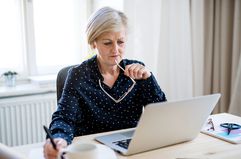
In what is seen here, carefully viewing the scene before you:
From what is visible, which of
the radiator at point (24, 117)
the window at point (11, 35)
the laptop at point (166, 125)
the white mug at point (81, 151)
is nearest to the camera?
the white mug at point (81, 151)

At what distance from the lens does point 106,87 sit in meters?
1.54

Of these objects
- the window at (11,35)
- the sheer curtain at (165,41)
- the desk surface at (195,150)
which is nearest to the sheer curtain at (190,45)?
the sheer curtain at (165,41)

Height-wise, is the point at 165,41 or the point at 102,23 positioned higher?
the point at 102,23

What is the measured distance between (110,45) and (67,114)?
1.18ft

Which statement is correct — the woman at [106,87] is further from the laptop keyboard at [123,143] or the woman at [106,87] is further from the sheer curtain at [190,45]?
the sheer curtain at [190,45]

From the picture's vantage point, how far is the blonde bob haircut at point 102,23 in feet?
4.81

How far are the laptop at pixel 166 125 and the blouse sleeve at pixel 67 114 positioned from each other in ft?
0.42

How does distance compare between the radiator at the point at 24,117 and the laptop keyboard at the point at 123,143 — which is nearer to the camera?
the laptop keyboard at the point at 123,143

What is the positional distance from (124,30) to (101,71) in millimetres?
221

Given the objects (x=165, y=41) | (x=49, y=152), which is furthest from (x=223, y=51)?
(x=49, y=152)

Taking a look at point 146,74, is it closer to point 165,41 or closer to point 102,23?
point 102,23

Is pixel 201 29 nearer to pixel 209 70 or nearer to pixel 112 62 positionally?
pixel 209 70

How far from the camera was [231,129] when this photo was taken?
1.37 meters

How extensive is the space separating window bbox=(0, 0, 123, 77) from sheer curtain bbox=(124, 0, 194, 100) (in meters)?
0.20
